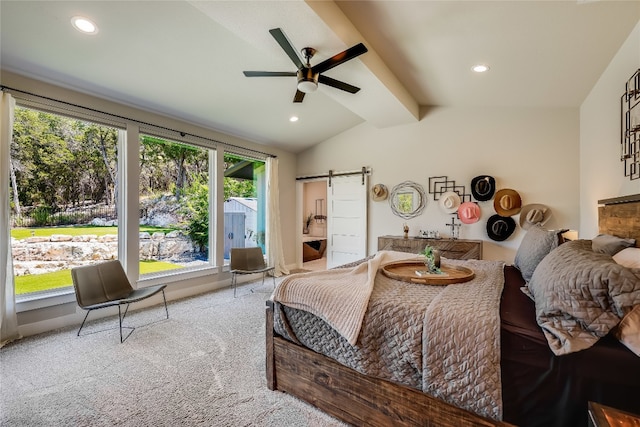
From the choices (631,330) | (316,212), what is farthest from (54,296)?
(316,212)

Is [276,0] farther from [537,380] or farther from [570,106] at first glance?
[570,106]

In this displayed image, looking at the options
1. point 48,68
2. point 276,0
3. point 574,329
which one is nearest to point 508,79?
point 276,0

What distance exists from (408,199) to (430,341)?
3.76 m

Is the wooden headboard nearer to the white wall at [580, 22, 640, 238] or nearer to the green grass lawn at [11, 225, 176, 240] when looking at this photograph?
the white wall at [580, 22, 640, 238]

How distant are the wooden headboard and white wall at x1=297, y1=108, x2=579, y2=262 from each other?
144cm

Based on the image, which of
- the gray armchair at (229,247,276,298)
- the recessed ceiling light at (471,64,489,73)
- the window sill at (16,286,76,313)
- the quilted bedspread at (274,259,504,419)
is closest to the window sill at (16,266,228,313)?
the window sill at (16,286,76,313)

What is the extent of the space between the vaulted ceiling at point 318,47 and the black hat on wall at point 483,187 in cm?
104

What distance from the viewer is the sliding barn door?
529 cm

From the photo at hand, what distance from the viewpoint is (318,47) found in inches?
97.8

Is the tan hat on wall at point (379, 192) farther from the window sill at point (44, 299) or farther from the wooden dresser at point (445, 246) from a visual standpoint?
the window sill at point (44, 299)

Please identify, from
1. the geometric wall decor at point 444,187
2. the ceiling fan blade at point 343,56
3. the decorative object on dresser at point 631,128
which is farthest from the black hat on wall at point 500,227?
the ceiling fan blade at point 343,56

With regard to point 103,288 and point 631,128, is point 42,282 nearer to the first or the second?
point 103,288

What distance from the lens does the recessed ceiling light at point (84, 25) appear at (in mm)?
2236

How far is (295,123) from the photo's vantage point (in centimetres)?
476
